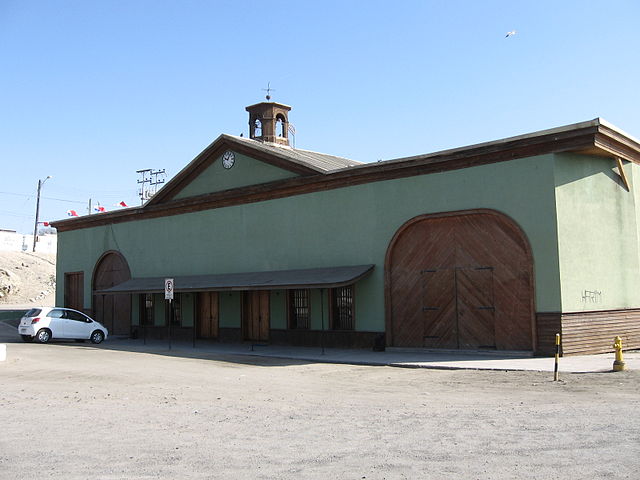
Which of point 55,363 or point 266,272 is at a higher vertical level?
point 266,272

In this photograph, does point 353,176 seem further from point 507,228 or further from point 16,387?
point 16,387

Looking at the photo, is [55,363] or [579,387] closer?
[579,387]

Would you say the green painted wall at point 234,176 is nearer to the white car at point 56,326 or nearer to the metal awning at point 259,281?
the metal awning at point 259,281

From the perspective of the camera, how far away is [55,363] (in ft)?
58.9

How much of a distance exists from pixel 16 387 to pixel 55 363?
5.06 m

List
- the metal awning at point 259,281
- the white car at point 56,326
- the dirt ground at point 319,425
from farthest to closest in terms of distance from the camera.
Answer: the white car at point 56,326
the metal awning at point 259,281
the dirt ground at point 319,425

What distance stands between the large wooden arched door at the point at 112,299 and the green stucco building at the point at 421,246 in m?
2.84

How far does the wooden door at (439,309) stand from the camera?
62.0 ft

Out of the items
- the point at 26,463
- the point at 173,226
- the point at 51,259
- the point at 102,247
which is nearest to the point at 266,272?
the point at 173,226

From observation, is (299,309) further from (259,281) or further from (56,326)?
(56,326)

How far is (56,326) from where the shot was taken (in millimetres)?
26141

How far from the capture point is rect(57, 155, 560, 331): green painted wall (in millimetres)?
17344

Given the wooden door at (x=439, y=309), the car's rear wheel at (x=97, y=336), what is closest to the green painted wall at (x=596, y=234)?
the wooden door at (x=439, y=309)

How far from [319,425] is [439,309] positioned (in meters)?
10.7
